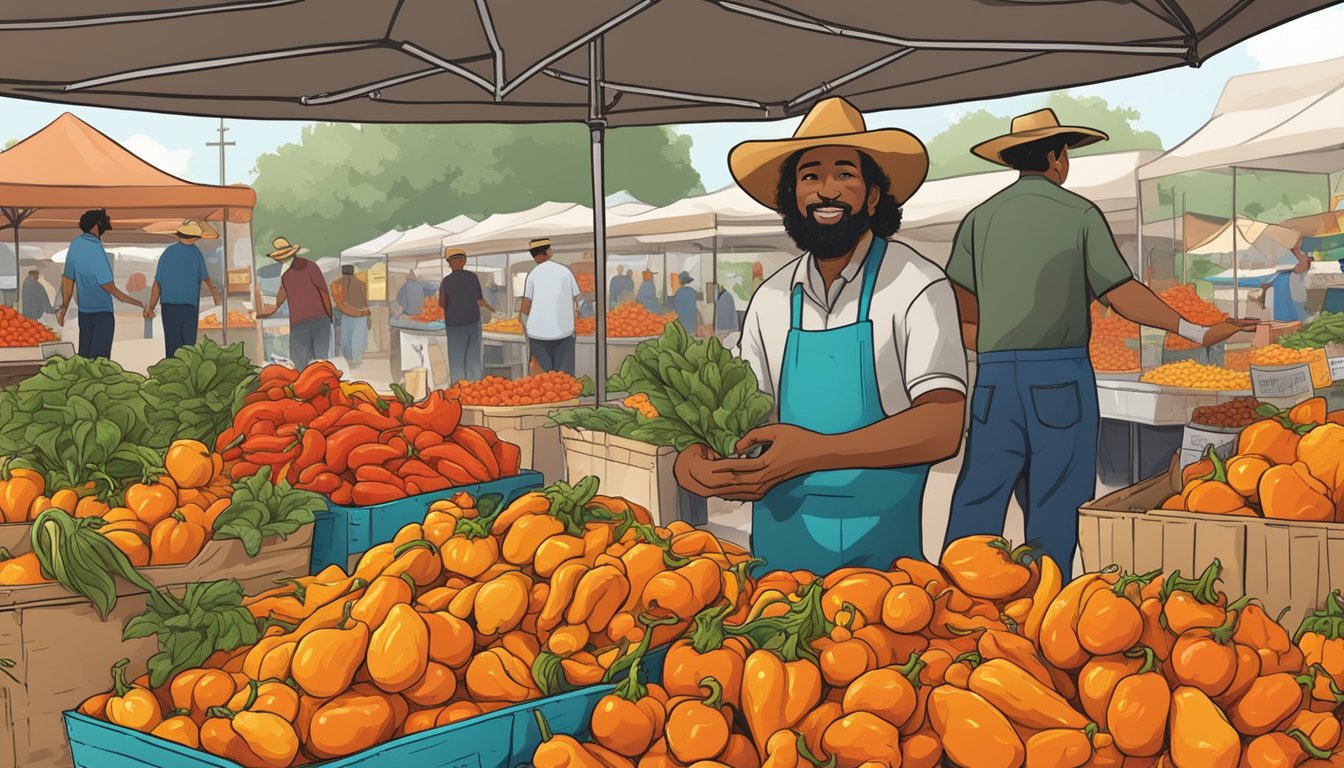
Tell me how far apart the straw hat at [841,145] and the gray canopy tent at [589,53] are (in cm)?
108

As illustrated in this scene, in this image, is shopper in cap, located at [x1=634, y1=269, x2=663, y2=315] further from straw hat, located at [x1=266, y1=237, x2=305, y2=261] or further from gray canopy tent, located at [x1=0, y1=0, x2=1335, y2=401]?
gray canopy tent, located at [x1=0, y1=0, x2=1335, y2=401]

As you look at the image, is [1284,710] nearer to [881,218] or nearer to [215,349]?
[881,218]

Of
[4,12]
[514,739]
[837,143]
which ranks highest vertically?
[4,12]

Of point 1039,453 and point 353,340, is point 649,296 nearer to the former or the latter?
point 353,340

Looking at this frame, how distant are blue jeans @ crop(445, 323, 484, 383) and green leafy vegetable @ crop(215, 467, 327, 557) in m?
7.49

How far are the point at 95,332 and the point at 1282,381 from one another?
27.2ft

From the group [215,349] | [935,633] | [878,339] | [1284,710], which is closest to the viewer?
[1284,710]

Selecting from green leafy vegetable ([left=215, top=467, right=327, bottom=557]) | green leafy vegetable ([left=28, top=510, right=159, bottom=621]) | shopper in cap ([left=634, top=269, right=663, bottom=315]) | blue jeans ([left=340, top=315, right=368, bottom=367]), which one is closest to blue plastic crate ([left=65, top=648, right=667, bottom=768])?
green leafy vegetable ([left=28, top=510, right=159, bottom=621])

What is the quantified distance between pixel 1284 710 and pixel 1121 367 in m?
6.60

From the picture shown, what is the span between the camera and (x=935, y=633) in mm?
1798

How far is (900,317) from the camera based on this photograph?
8.64 feet

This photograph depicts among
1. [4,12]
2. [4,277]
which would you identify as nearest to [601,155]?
[4,12]

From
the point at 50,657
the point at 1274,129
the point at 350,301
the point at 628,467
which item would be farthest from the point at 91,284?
the point at 1274,129

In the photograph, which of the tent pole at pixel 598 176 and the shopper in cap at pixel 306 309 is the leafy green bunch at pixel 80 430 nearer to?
the tent pole at pixel 598 176
